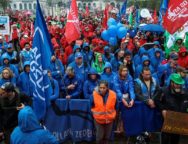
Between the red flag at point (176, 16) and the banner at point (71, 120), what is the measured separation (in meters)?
3.42

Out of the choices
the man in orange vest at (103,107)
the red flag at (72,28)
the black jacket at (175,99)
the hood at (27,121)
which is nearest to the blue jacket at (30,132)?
the hood at (27,121)

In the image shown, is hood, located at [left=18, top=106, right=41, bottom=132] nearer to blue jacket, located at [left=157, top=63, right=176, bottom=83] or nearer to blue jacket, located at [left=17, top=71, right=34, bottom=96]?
blue jacket, located at [left=17, top=71, right=34, bottom=96]

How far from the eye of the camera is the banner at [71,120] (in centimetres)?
701

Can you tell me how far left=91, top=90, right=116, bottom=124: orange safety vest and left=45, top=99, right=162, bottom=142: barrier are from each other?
493 mm

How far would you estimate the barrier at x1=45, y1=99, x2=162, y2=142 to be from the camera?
6.91 meters

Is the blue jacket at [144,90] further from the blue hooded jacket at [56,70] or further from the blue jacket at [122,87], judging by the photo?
the blue hooded jacket at [56,70]

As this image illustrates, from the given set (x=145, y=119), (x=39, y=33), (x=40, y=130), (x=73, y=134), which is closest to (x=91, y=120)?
(x=73, y=134)

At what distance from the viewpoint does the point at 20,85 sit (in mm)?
7781

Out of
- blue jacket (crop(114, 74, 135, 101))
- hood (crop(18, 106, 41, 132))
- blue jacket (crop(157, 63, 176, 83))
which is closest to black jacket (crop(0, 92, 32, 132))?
hood (crop(18, 106, 41, 132))

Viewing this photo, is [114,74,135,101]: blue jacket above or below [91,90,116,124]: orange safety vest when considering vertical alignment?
above

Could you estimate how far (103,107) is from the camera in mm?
6379

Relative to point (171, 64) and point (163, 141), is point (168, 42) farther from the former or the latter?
point (163, 141)

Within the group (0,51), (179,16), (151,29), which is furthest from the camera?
(151,29)

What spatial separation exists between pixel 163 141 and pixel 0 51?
637cm
